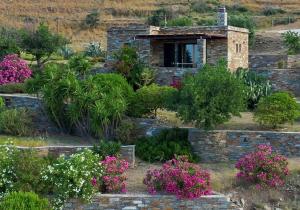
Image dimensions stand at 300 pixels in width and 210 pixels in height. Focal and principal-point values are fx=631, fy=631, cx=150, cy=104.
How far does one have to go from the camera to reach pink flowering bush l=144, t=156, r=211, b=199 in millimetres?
17781

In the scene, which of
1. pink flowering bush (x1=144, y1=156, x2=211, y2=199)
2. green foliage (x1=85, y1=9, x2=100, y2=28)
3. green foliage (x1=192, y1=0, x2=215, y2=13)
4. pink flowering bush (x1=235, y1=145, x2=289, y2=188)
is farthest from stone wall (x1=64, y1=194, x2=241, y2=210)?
green foliage (x1=192, y1=0, x2=215, y2=13)

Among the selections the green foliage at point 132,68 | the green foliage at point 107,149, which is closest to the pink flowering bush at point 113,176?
the green foliage at point 107,149

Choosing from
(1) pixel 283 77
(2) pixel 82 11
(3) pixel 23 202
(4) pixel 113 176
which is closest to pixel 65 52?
(1) pixel 283 77

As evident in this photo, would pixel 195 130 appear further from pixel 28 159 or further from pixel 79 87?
pixel 28 159

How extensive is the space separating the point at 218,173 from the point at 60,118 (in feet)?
24.0

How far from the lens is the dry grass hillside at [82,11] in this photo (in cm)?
5678

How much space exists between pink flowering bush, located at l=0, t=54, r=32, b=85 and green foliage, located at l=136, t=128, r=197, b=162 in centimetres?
1077

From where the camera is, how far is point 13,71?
1225 inches

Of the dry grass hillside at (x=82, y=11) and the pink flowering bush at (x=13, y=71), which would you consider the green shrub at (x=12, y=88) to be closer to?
the pink flowering bush at (x=13, y=71)

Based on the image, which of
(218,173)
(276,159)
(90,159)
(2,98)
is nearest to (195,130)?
(218,173)

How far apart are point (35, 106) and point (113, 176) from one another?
344 inches

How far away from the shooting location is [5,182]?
59.0ft

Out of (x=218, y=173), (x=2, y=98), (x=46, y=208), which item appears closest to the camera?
(x=46, y=208)

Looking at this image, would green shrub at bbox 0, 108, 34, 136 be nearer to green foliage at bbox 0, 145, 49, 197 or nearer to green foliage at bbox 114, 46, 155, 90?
green foliage at bbox 0, 145, 49, 197
